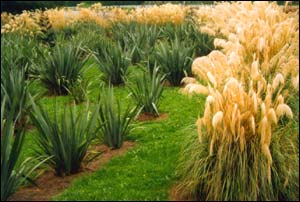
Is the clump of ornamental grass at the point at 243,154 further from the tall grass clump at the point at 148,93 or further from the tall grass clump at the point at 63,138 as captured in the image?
the tall grass clump at the point at 148,93

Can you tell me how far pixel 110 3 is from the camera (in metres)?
40.7

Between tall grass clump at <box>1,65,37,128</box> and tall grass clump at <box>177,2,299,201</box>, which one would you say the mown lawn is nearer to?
tall grass clump at <box>1,65,37,128</box>

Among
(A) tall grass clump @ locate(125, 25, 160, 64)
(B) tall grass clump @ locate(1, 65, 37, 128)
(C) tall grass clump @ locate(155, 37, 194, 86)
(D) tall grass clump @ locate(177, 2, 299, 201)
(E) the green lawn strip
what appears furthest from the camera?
(A) tall grass clump @ locate(125, 25, 160, 64)

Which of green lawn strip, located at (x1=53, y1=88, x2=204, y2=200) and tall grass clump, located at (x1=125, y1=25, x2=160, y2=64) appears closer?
green lawn strip, located at (x1=53, y1=88, x2=204, y2=200)

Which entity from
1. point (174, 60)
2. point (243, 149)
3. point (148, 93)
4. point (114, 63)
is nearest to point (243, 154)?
point (243, 149)

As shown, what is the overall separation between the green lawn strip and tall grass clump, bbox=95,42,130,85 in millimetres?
3283

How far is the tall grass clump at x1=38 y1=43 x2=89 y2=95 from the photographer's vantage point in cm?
1053

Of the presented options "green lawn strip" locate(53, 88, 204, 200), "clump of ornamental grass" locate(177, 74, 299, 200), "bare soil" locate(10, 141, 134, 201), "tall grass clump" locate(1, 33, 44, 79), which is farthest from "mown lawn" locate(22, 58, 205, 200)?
"tall grass clump" locate(1, 33, 44, 79)

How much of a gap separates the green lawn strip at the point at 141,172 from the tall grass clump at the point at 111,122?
271mm

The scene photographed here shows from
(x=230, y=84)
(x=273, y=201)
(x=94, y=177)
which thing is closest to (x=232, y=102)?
(x=230, y=84)

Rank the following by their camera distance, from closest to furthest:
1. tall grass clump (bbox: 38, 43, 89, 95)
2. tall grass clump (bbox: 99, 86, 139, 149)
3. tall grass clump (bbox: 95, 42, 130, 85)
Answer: tall grass clump (bbox: 99, 86, 139, 149) < tall grass clump (bbox: 38, 43, 89, 95) < tall grass clump (bbox: 95, 42, 130, 85)

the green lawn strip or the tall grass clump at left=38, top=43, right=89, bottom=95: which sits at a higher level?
the tall grass clump at left=38, top=43, right=89, bottom=95

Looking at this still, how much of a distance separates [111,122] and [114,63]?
4.52m

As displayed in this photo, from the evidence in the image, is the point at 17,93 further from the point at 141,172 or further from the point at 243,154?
the point at 243,154
